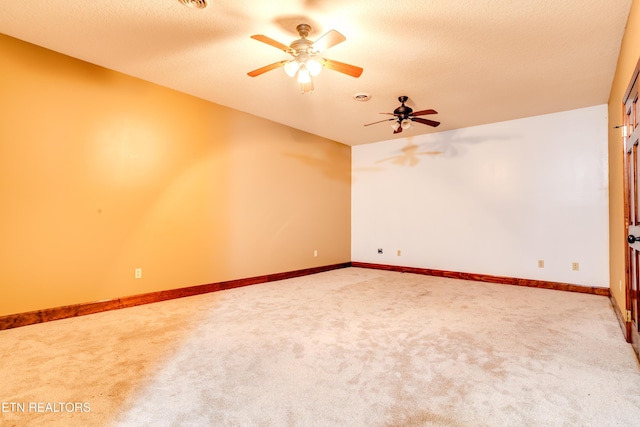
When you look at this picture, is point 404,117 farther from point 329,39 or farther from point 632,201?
point 632,201

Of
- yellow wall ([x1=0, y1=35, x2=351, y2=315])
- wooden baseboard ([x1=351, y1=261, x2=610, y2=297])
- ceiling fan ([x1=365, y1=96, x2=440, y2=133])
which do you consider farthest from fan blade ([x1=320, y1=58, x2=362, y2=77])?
wooden baseboard ([x1=351, y1=261, x2=610, y2=297])

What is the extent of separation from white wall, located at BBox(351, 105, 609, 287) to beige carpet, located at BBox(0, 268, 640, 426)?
136 cm

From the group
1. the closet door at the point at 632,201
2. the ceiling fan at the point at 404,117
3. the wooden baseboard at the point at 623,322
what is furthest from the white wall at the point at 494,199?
the closet door at the point at 632,201

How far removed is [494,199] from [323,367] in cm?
455

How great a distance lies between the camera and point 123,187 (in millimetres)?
3795

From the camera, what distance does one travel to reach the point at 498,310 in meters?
3.66

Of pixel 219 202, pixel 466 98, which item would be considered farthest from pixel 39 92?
pixel 466 98

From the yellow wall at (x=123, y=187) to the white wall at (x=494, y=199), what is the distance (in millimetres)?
2041

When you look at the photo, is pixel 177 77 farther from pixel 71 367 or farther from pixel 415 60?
pixel 71 367

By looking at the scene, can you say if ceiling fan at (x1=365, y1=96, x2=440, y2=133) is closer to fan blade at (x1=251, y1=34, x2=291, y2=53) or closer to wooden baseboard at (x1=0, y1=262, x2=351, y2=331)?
fan blade at (x1=251, y1=34, x2=291, y2=53)

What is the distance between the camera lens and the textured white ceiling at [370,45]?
260 cm

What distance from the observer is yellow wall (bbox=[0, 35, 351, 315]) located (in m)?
3.11

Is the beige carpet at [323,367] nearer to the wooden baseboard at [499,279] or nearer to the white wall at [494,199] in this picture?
the wooden baseboard at [499,279]

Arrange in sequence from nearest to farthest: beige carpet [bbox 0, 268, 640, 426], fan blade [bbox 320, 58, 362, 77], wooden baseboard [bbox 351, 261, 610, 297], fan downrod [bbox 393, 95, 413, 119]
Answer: beige carpet [bbox 0, 268, 640, 426] → fan blade [bbox 320, 58, 362, 77] → fan downrod [bbox 393, 95, 413, 119] → wooden baseboard [bbox 351, 261, 610, 297]
